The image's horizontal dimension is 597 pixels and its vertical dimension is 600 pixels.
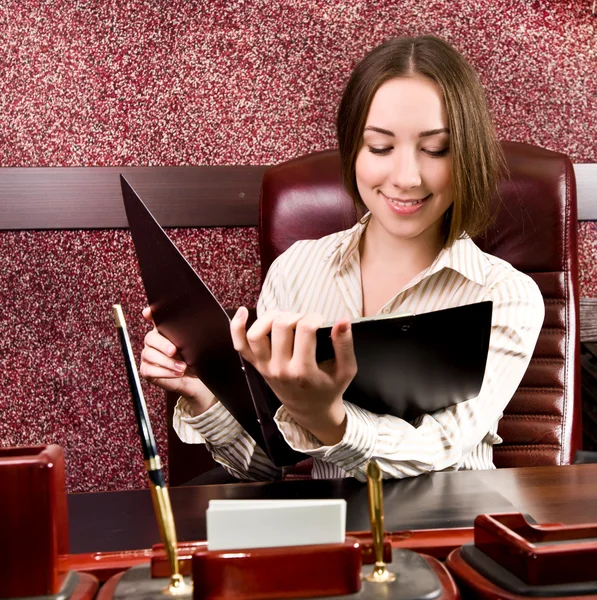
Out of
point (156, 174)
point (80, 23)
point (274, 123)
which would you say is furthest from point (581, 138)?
point (80, 23)

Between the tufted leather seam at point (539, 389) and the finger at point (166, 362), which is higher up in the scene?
the finger at point (166, 362)

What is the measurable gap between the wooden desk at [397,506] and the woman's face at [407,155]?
A: 0.51 metres

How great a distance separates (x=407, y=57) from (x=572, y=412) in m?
0.74

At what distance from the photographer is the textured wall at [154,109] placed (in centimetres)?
188

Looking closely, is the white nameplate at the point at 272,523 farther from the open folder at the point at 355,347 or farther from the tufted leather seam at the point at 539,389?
the tufted leather seam at the point at 539,389

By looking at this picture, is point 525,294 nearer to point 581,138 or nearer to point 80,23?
point 581,138

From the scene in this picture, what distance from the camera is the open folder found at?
0.80m

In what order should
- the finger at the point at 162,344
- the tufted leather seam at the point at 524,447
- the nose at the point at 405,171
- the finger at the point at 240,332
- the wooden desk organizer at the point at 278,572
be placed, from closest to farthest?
the wooden desk organizer at the point at 278,572 < the finger at the point at 240,332 < the finger at the point at 162,344 < the nose at the point at 405,171 < the tufted leather seam at the point at 524,447

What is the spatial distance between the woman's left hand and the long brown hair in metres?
0.56

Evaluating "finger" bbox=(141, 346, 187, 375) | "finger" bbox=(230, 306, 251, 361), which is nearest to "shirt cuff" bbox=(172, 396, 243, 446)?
"finger" bbox=(141, 346, 187, 375)

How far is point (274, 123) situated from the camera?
1.94 metres

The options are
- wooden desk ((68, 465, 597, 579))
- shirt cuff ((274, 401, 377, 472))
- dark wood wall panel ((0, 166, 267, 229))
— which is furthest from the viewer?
dark wood wall panel ((0, 166, 267, 229))

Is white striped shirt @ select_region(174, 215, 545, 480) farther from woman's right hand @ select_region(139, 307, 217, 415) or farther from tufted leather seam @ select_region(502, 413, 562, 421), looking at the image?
tufted leather seam @ select_region(502, 413, 562, 421)

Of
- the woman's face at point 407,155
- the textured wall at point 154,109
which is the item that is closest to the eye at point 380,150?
the woman's face at point 407,155
